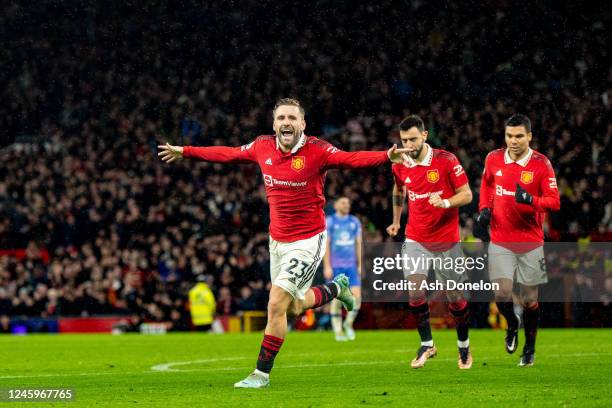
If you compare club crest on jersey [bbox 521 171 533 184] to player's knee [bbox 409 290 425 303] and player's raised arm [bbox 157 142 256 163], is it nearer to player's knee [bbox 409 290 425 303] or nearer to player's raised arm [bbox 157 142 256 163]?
player's knee [bbox 409 290 425 303]

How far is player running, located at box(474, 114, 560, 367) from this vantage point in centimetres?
1105

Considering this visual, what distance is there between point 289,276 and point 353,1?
23802mm

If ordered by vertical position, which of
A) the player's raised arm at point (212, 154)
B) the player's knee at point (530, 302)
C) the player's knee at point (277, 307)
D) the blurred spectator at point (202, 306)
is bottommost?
the blurred spectator at point (202, 306)

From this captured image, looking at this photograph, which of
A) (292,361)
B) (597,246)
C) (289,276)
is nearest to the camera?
(289,276)

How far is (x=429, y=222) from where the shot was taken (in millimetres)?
11219

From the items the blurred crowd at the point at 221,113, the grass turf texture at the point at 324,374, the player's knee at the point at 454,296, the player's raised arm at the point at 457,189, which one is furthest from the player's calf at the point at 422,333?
the blurred crowd at the point at 221,113

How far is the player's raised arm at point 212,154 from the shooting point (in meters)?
9.23

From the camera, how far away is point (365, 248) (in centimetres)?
2244

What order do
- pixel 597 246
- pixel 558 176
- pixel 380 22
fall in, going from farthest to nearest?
pixel 380 22, pixel 558 176, pixel 597 246

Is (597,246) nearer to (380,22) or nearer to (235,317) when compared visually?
(235,317)

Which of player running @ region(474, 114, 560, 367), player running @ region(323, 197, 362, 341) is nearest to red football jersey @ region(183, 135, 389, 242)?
player running @ region(474, 114, 560, 367)

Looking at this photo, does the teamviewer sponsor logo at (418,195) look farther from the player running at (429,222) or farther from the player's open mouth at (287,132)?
the player's open mouth at (287,132)

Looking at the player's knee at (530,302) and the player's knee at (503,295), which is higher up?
the player's knee at (503,295)

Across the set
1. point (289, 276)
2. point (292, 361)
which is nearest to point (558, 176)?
point (292, 361)
